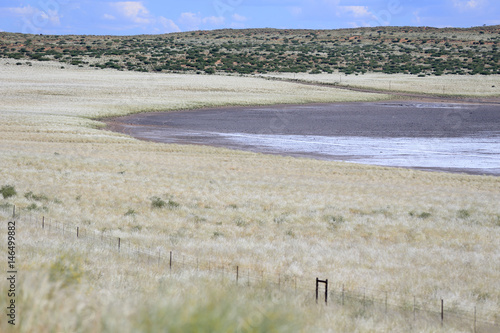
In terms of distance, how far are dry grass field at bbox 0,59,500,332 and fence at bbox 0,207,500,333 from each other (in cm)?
18

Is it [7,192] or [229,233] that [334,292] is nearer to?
[229,233]

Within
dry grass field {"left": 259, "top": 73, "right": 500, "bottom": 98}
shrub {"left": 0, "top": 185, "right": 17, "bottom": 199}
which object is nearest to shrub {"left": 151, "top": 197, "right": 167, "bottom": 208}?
shrub {"left": 0, "top": 185, "right": 17, "bottom": 199}

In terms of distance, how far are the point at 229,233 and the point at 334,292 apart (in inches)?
288

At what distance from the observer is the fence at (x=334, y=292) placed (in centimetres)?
962

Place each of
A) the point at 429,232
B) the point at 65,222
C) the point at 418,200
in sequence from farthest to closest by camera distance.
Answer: the point at 418,200 < the point at 429,232 < the point at 65,222

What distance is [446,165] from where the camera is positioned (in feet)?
130

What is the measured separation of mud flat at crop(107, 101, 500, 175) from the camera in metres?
43.1

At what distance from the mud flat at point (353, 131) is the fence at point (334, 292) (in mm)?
28490

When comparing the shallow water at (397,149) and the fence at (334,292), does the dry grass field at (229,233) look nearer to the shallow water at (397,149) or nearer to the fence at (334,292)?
the fence at (334,292)

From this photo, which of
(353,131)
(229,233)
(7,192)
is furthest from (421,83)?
(229,233)

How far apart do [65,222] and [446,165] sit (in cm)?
2877

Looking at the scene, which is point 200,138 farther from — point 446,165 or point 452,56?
point 452,56

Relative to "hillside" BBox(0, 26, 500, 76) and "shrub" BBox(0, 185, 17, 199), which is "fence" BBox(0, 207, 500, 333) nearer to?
"shrub" BBox(0, 185, 17, 199)

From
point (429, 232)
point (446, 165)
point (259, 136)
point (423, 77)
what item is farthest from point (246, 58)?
point (429, 232)
